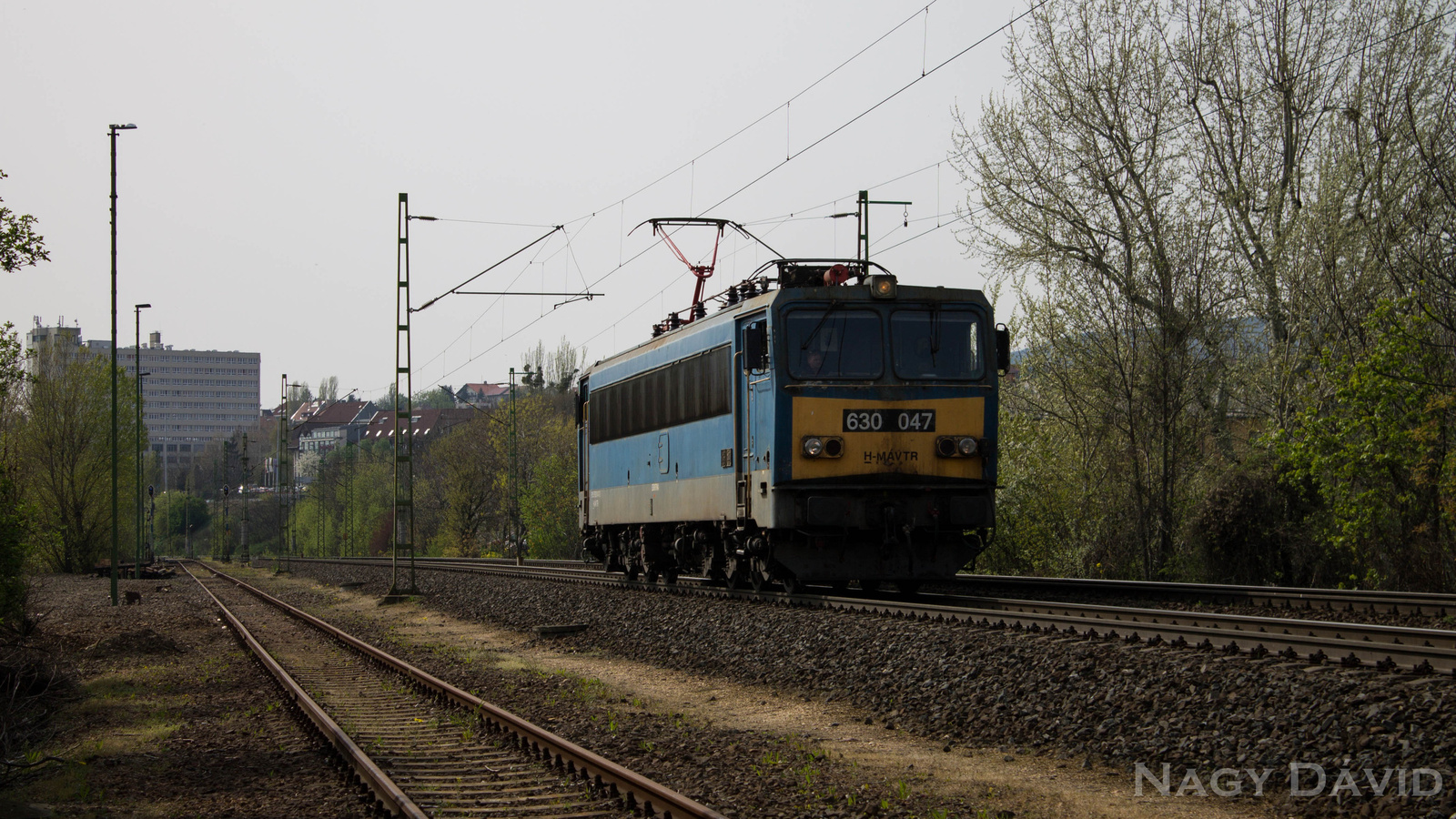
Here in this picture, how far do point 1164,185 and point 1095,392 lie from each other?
14.3 feet

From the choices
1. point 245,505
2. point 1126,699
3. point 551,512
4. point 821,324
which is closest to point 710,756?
point 1126,699

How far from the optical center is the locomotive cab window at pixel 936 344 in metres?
14.8

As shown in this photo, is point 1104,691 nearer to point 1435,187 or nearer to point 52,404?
point 1435,187

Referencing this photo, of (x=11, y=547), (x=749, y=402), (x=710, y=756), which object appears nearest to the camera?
(x=710, y=756)

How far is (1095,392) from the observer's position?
24.7 metres

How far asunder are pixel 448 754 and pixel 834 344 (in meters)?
7.38

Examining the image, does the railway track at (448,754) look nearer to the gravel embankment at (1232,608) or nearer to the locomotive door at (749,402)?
the locomotive door at (749,402)

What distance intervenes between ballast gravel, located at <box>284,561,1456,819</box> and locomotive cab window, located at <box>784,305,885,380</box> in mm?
2899

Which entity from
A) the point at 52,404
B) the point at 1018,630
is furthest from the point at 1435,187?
the point at 52,404

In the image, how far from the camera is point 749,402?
15172mm

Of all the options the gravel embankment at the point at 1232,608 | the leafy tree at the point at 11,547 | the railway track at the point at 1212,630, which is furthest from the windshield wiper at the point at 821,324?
the leafy tree at the point at 11,547

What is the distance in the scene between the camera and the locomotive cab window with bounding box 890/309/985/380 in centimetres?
1477

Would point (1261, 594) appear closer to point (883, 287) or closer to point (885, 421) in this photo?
point (885, 421)

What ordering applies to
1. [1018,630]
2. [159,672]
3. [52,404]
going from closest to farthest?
[1018,630] → [159,672] → [52,404]
